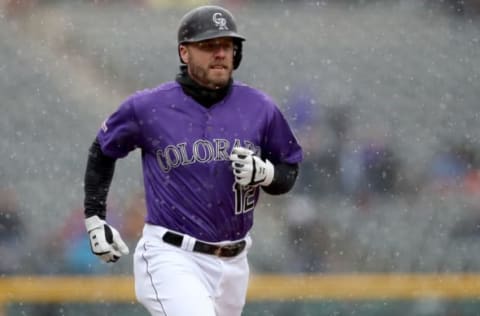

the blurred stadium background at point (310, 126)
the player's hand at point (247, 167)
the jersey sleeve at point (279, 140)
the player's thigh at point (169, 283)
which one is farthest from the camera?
the blurred stadium background at point (310, 126)

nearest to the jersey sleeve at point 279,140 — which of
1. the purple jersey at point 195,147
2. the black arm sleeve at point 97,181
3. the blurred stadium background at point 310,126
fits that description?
the purple jersey at point 195,147

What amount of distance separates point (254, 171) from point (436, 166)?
5.63 metres

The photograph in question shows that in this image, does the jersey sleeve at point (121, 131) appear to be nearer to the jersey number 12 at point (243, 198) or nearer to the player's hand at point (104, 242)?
the player's hand at point (104, 242)

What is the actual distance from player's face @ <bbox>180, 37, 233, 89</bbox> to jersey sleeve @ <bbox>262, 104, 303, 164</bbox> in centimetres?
24

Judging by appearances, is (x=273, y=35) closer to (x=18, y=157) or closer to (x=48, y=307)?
(x=18, y=157)

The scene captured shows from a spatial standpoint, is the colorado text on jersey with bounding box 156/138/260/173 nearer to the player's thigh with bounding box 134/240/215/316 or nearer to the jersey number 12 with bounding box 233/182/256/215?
the jersey number 12 with bounding box 233/182/256/215

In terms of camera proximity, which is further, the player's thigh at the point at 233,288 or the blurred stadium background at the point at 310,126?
the blurred stadium background at the point at 310,126

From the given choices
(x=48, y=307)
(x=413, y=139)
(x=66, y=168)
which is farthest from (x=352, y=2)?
(x=48, y=307)

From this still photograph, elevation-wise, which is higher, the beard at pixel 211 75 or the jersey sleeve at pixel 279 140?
the beard at pixel 211 75

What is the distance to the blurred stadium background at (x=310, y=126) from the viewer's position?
28.5 feet

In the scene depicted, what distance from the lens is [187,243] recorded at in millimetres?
3809

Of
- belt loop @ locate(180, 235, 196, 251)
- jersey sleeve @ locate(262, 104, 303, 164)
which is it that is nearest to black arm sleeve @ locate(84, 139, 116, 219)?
belt loop @ locate(180, 235, 196, 251)

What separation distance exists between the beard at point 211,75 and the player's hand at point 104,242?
26.2 inches

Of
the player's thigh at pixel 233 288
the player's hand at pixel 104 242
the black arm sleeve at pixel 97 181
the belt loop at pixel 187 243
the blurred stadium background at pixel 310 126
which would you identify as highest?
the black arm sleeve at pixel 97 181
